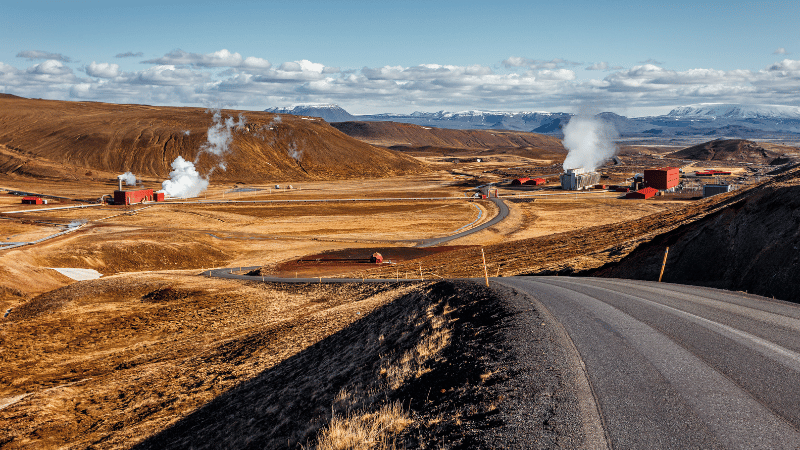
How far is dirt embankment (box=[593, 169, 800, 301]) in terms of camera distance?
52.6 feet

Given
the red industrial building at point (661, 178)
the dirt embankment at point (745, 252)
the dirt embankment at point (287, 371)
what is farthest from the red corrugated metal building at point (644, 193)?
the dirt embankment at point (287, 371)

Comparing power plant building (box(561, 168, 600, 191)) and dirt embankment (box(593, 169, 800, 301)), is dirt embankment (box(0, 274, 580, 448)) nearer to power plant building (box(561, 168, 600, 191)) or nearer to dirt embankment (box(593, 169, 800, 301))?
dirt embankment (box(593, 169, 800, 301))

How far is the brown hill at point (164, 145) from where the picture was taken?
150625 mm

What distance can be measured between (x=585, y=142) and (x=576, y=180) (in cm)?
2033

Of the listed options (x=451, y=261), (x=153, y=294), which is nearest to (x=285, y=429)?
(x=153, y=294)

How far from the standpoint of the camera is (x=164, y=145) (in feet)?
525

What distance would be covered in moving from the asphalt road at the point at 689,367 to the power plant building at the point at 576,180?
105837 mm

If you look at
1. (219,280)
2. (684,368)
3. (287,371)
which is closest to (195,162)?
(219,280)

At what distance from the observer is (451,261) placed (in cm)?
4062

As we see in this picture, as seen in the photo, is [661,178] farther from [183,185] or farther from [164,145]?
[164,145]

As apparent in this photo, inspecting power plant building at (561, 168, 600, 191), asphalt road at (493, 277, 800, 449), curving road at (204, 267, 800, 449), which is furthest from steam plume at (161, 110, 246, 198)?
asphalt road at (493, 277, 800, 449)

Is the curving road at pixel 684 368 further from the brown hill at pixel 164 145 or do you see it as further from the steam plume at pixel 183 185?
the brown hill at pixel 164 145

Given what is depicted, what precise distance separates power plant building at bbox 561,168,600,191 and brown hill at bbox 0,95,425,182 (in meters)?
69.4

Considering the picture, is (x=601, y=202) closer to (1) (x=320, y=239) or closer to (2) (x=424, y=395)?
(1) (x=320, y=239)
